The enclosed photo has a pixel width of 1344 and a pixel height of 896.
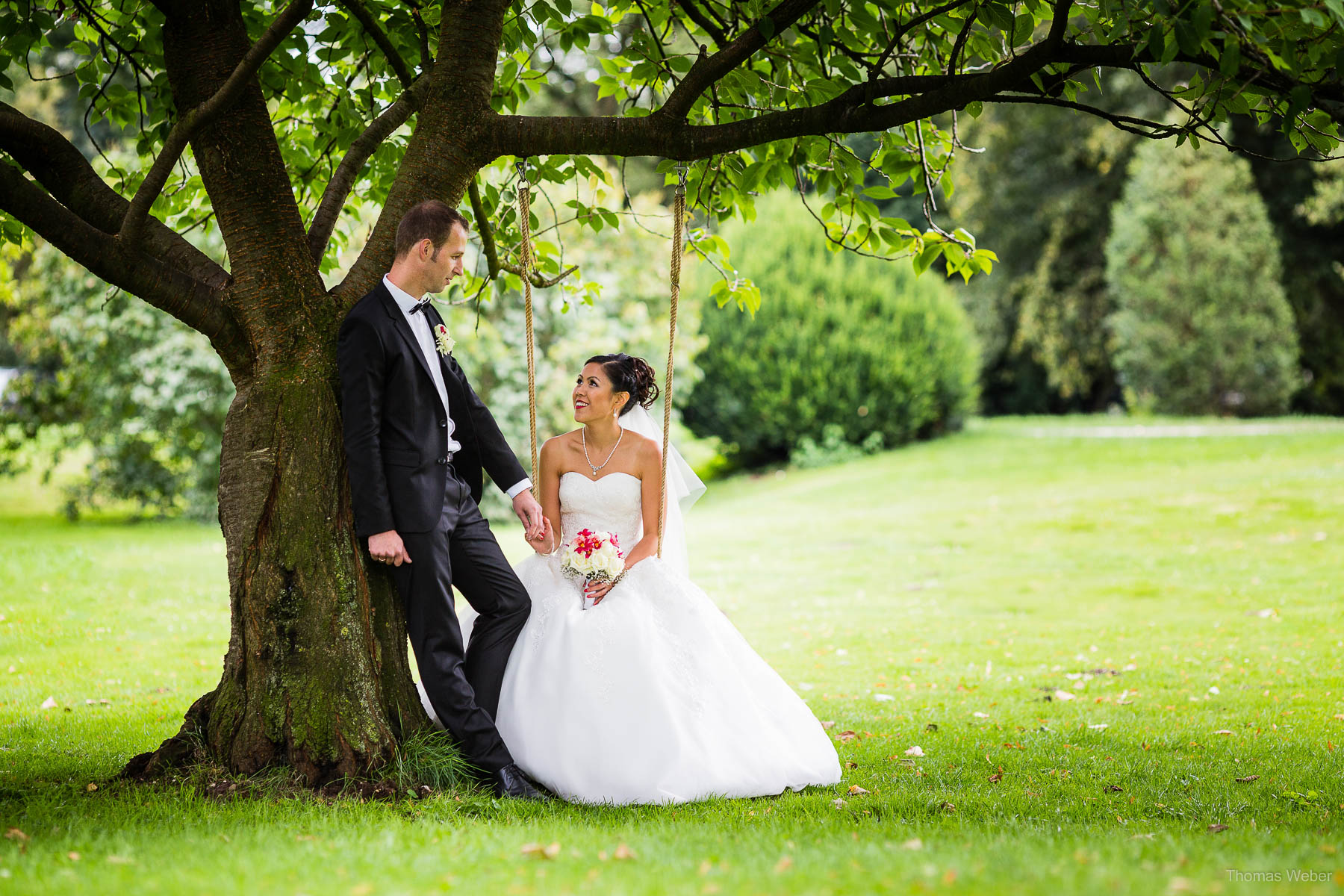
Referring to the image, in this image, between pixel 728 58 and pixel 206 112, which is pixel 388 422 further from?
pixel 728 58

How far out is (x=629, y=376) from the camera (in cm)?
617

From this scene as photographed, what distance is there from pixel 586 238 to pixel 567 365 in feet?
9.53

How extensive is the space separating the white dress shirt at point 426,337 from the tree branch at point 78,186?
32.9 inches

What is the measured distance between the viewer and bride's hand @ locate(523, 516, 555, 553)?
5.82 meters

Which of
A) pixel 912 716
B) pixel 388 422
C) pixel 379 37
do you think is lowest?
pixel 912 716

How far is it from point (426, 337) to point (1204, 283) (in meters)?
26.0

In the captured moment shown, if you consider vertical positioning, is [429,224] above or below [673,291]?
above

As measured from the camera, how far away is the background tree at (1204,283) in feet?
86.7

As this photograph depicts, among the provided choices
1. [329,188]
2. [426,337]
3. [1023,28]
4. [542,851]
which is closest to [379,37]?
[329,188]

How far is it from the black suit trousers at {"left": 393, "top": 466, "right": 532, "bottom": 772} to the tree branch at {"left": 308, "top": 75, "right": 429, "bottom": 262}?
1.40m

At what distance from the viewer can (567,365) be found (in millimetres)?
20094

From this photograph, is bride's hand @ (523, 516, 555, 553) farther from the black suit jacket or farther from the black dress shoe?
the black dress shoe

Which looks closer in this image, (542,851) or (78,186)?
(542,851)

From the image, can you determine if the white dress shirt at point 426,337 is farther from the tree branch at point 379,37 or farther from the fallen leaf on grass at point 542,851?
the fallen leaf on grass at point 542,851
